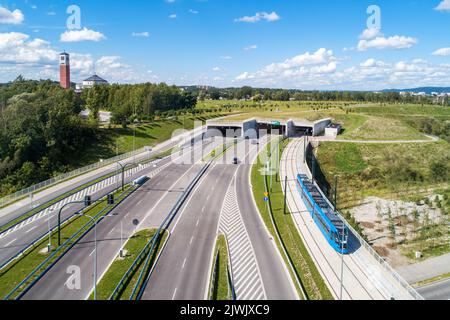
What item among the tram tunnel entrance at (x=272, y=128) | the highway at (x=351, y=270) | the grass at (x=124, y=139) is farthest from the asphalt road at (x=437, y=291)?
the tram tunnel entrance at (x=272, y=128)

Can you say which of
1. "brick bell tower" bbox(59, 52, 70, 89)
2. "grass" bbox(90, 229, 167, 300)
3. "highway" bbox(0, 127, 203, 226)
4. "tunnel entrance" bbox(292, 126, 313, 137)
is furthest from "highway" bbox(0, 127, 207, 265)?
"brick bell tower" bbox(59, 52, 70, 89)

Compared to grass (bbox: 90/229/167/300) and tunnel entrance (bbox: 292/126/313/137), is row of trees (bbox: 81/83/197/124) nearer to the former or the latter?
tunnel entrance (bbox: 292/126/313/137)

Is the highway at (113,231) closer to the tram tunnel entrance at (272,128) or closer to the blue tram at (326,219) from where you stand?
the blue tram at (326,219)

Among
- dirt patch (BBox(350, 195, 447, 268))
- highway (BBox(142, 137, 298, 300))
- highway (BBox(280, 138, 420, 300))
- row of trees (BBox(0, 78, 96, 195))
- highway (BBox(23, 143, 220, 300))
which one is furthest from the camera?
row of trees (BBox(0, 78, 96, 195))

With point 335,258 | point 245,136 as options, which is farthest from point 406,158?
point 335,258

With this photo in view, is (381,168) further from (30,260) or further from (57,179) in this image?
(30,260)
